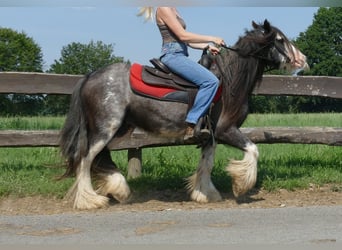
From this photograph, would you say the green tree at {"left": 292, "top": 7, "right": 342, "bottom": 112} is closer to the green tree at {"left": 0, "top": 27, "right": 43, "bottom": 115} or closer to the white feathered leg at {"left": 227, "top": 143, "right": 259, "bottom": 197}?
the green tree at {"left": 0, "top": 27, "right": 43, "bottom": 115}

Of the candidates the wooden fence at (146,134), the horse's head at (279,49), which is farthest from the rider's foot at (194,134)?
the horse's head at (279,49)

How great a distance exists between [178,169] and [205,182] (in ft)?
4.73

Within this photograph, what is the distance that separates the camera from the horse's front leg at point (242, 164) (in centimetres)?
651

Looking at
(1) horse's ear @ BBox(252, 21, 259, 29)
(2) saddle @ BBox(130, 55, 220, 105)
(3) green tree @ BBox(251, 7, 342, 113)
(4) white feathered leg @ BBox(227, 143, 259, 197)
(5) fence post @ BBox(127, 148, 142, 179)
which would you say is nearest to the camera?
(4) white feathered leg @ BBox(227, 143, 259, 197)

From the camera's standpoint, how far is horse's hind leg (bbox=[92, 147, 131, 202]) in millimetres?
6746

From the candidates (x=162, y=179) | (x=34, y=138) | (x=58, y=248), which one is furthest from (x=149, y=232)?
(x=34, y=138)

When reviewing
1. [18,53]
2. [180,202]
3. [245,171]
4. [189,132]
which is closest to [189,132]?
[189,132]

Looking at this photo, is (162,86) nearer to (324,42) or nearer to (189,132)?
(189,132)

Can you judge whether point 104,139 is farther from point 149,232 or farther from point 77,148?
point 149,232

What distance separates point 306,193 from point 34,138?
12.8 feet

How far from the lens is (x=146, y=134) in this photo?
7.61 meters

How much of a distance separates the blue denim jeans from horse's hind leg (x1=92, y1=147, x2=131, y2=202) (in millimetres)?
1154

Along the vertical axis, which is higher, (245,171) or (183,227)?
(245,171)

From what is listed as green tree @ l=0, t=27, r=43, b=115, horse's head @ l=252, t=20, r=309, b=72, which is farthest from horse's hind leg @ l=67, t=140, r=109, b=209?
green tree @ l=0, t=27, r=43, b=115
